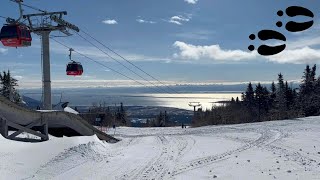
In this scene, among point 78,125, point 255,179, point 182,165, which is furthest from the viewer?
point 78,125

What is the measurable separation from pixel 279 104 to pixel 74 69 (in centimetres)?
7023

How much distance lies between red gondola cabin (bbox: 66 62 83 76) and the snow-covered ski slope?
981 centimetres

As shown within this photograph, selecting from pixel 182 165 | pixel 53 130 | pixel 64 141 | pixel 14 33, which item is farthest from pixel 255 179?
pixel 14 33

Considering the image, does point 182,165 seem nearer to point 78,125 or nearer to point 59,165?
point 59,165

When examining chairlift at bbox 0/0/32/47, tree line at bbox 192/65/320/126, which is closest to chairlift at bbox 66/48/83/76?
chairlift at bbox 0/0/32/47

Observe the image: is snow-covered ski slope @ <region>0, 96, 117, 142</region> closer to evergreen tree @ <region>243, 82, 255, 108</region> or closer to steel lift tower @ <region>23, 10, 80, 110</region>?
steel lift tower @ <region>23, 10, 80, 110</region>

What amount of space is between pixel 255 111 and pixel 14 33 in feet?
305

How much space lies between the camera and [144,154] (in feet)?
65.7

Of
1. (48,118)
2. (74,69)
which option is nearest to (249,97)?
(74,69)

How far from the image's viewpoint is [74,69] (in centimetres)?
3556

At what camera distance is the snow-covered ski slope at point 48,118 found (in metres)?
18.7

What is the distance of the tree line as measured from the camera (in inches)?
3189

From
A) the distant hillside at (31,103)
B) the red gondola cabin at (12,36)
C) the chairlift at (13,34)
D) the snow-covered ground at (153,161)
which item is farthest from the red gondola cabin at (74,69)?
the snow-covered ground at (153,161)

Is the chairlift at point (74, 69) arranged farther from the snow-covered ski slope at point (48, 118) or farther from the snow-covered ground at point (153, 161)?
the snow-covered ground at point (153, 161)
